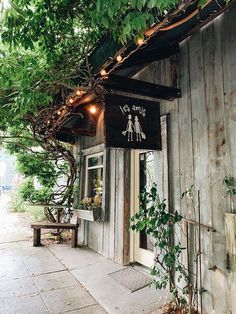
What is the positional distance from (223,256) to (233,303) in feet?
1.41

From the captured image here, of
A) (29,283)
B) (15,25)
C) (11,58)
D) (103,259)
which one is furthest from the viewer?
(103,259)

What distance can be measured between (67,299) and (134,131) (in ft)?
7.82

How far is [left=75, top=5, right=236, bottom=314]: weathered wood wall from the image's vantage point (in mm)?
2570

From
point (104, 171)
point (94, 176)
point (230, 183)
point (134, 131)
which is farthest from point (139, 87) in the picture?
point (94, 176)

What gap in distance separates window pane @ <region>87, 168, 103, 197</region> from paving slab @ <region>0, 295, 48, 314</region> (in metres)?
2.77

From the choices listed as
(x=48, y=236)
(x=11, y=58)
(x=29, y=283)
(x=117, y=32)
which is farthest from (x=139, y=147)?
(x=48, y=236)

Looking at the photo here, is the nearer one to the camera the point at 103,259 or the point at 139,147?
the point at 139,147

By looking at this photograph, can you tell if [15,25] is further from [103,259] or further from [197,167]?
[103,259]

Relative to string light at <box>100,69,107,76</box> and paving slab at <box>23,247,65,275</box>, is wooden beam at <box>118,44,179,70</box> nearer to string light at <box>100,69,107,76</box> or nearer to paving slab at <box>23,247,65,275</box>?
string light at <box>100,69,107,76</box>

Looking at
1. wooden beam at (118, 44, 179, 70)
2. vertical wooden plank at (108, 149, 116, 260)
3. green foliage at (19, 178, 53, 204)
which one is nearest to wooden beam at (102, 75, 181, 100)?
wooden beam at (118, 44, 179, 70)

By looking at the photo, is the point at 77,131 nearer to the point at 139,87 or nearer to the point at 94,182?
the point at 94,182

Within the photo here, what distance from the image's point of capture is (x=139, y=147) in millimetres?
2986

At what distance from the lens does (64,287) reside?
3.58 meters

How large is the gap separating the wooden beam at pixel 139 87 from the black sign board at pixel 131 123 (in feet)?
0.40
